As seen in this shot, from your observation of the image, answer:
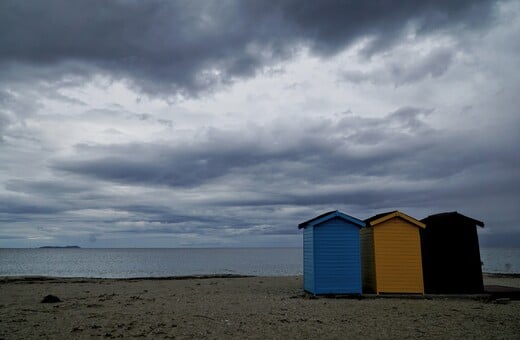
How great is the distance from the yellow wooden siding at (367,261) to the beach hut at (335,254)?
0.99 m

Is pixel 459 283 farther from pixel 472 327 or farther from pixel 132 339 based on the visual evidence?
pixel 132 339

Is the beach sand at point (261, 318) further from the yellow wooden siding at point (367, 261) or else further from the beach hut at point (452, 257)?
the yellow wooden siding at point (367, 261)

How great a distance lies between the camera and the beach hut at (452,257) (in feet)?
61.0

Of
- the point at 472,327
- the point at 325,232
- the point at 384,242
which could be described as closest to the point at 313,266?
the point at 325,232

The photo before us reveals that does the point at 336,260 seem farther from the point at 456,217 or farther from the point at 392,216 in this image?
the point at 456,217

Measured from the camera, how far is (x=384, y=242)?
60.3 feet

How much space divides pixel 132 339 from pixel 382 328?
638cm

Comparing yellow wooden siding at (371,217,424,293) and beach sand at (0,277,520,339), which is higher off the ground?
yellow wooden siding at (371,217,424,293)

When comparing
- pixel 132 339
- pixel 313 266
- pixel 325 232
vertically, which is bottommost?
pixel 132 339

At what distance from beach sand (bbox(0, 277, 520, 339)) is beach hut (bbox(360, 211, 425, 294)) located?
122 cm

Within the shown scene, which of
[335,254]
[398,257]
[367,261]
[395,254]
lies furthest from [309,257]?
[398,257]

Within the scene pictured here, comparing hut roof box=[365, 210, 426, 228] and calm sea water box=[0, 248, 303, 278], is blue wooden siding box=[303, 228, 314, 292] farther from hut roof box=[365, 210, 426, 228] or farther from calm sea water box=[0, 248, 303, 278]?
calm sea water box=[0, 248, 303, 278]

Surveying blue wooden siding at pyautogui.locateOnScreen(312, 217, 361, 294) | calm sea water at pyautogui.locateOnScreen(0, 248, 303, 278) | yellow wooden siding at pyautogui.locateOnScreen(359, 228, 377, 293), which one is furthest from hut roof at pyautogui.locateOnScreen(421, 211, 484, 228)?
calm sea water at pyautogui.locateOnScreen(0, 248, 303, 278)

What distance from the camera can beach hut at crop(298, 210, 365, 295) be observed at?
58.3ft
